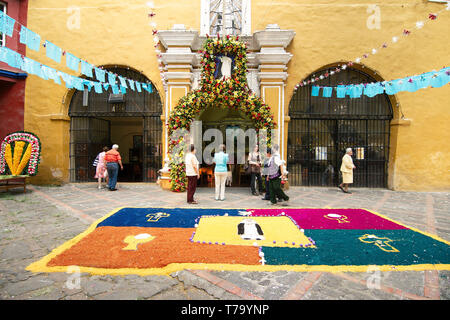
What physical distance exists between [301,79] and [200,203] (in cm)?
635

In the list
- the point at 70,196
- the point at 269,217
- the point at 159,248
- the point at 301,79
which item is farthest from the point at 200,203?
the point at 301,79

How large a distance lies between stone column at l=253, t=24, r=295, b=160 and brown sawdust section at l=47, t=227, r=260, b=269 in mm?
5954

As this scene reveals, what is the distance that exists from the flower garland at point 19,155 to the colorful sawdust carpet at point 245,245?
5419 millimetres

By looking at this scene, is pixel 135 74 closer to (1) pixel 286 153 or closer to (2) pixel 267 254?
(1) pixel 286 153

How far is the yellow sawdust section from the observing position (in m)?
3.63

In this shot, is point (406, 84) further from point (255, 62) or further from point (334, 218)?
point (255, 62)

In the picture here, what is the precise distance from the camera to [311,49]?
29.9 ft

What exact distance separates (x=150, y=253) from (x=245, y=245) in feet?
4.52

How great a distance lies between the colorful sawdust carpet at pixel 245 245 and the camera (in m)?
2.91

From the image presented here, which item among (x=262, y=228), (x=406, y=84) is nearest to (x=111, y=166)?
(x=262, y=228)

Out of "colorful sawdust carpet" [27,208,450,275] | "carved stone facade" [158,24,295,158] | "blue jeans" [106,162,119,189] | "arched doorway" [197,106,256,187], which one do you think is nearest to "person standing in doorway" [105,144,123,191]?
"blue jeans" [106,162,119,189]

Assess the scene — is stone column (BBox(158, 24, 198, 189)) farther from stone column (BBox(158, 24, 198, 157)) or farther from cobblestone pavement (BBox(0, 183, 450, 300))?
cobblestone pavement (BBox(0, 183, 450, 300))
